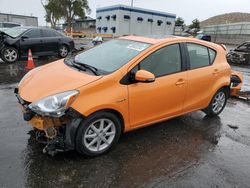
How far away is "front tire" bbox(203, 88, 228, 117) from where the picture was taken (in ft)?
17.5

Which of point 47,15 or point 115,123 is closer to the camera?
point 115,123

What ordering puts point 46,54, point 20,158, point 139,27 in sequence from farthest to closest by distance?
1. point 139,27
2. point 46,54
3. point 20,158

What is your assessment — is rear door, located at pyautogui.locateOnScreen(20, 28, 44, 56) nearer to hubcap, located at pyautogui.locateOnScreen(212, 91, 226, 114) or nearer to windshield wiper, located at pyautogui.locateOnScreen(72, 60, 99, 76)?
windshield wiper, located at pyautogui.locateOnScreen(72, 60, 99, 76)

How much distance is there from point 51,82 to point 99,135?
3.30ft

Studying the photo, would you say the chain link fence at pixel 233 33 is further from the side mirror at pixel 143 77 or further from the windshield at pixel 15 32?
the side mirror at pixel 143 77

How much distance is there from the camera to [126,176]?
10.8ft

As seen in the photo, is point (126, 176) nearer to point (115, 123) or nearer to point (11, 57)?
point (115, 123)

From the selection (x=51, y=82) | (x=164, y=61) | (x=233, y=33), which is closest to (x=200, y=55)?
(x=164, y=61)

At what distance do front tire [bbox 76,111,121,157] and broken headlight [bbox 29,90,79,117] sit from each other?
1.07 ft

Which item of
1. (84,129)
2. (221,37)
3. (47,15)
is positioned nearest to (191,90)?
(84,129)

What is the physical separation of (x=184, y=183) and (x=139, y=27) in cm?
3357

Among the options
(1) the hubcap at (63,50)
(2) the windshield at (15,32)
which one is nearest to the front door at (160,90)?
(2) the windshield at (15,32)

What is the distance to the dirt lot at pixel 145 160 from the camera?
3.21 m

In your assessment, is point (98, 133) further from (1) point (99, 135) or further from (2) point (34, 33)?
(2) point (34, 33)
